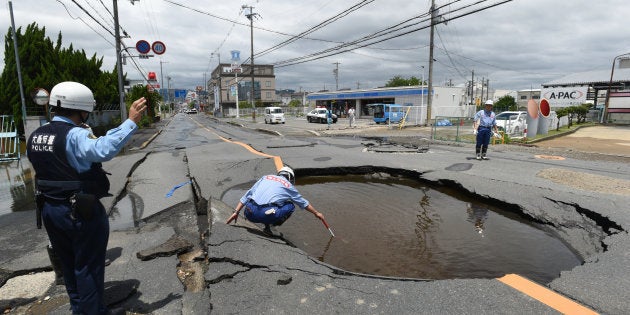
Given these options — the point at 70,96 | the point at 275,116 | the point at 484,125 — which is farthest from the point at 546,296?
the point at 275,116

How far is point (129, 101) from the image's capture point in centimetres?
3042

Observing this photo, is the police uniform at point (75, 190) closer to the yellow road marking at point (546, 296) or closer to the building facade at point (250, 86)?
the yellow road marking at point (546, 296)

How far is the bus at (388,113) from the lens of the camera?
29811 millimetres

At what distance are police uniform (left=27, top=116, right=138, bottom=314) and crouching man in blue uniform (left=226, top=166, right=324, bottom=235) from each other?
198 centimetres

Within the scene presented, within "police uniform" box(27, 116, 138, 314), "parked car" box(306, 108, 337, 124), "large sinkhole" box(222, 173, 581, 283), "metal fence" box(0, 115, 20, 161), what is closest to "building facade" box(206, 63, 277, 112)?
"parked car" box(306, 108, 337, 124)

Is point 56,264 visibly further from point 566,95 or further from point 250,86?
point 250,86

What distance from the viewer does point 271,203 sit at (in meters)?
4.27

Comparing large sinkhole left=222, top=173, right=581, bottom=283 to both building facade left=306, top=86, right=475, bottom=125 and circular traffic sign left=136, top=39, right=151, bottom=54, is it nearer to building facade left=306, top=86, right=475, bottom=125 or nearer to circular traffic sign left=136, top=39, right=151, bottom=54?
circular traffic sign left=136, top=39, right=151, bottom=54

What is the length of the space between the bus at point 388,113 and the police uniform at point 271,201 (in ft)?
85.3

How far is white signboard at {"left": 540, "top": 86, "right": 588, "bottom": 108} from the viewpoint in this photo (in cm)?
3149

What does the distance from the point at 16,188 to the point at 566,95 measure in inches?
1609

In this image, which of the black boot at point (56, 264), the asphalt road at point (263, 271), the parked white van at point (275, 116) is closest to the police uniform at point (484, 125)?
the asphalt road at point (263, 271)

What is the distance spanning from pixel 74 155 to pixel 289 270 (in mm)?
2048

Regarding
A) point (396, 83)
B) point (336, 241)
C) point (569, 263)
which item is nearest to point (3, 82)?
point (336, 241)
